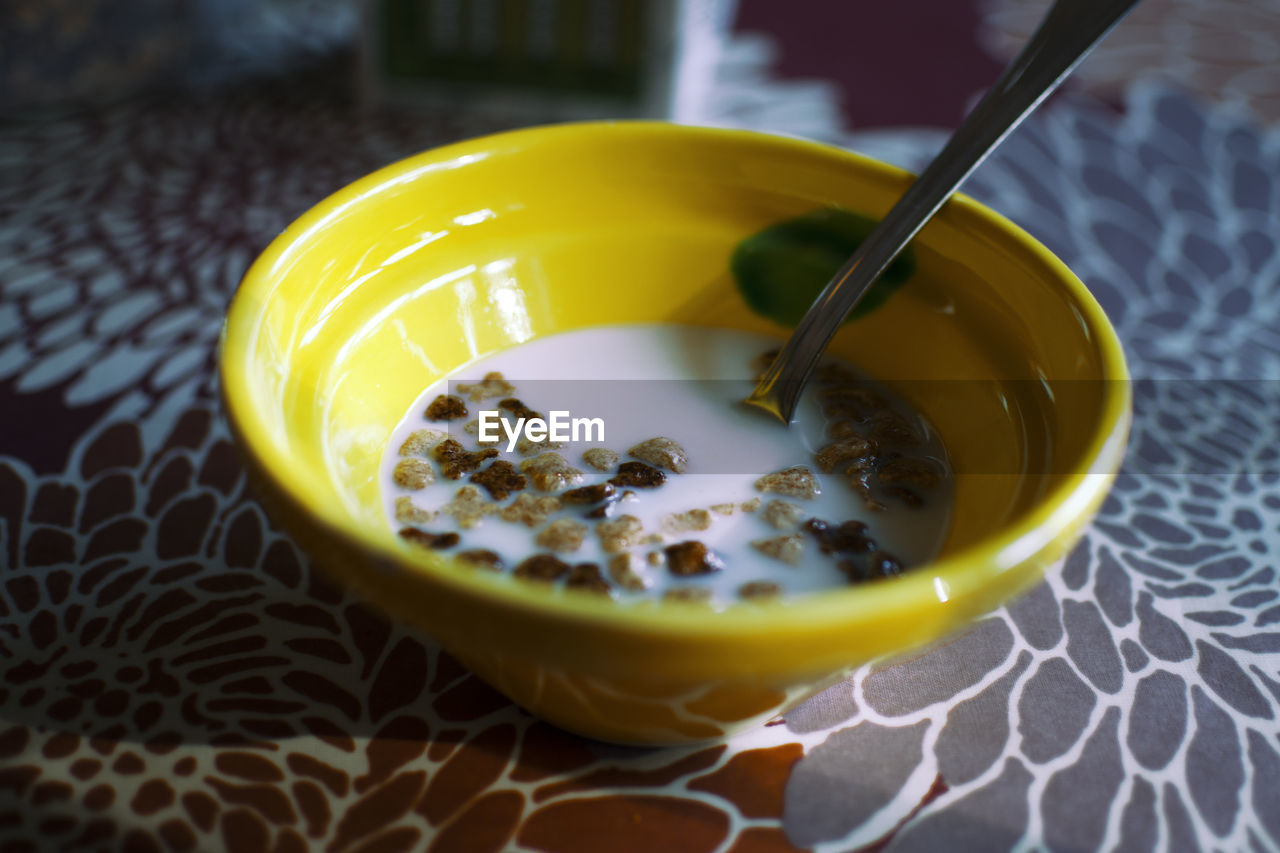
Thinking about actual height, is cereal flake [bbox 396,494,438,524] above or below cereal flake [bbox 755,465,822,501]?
below

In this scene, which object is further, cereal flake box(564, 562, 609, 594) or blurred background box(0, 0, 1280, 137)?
blurred background box(0, 0, 1280, 137)

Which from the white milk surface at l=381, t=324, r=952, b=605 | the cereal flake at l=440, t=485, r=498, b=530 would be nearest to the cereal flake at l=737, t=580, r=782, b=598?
the white milk surface at l=381, t=324, r=952, b=605

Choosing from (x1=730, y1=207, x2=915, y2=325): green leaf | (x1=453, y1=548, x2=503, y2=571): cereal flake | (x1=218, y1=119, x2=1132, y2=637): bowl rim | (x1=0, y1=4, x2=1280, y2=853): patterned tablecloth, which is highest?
(x1=218, y1=119, x2=1132, y2=637): bowl rim

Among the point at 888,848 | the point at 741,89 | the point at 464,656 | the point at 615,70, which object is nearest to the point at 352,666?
the point at 464,656

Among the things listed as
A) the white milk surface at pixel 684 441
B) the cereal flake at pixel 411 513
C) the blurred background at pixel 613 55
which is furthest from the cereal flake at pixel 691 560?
the blurred background at pixel 613 55

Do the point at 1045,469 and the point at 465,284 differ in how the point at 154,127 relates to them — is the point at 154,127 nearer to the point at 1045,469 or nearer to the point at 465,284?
the point at 465,284

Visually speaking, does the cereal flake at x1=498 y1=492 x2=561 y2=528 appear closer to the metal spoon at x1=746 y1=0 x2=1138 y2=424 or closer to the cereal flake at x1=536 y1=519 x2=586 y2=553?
the cereal flake at x1=536 y1=519 x2=586 y2=553
